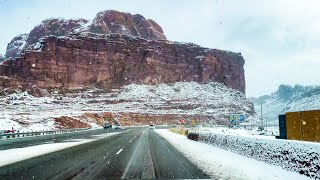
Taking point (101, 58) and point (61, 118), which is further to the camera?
point (101, 58)

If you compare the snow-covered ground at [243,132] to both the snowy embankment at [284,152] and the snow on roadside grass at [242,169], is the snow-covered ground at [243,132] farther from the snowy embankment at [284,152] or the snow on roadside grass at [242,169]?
the snow on roadside grass at [242,169]

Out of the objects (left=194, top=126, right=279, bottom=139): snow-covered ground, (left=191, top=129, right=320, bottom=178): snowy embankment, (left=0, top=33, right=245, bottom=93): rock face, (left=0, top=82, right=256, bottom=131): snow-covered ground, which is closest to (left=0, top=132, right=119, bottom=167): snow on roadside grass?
(left=191, top=129, right=320, bottom=178): snowy embankment

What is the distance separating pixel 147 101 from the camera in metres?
153

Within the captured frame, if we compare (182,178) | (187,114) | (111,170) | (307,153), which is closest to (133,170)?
(111,170)

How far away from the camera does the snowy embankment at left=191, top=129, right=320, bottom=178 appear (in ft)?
29.9

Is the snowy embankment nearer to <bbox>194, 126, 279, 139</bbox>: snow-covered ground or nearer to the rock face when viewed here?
<bbox>194, 126, 279, 139</bbox>: snow-covered ground

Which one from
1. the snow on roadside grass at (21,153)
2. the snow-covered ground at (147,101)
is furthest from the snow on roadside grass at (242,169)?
the snow-covered ground at (147,101)

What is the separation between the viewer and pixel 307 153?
9.37 meters

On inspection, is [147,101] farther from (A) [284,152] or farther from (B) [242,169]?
(A) [284,152]

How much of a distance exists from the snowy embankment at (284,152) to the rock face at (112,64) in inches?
5508

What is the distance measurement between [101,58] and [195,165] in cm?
15962

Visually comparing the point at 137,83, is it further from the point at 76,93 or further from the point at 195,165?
the point at 195,165

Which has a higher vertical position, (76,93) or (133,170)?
(76,93)

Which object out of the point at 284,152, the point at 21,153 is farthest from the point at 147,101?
the point at 284,152
